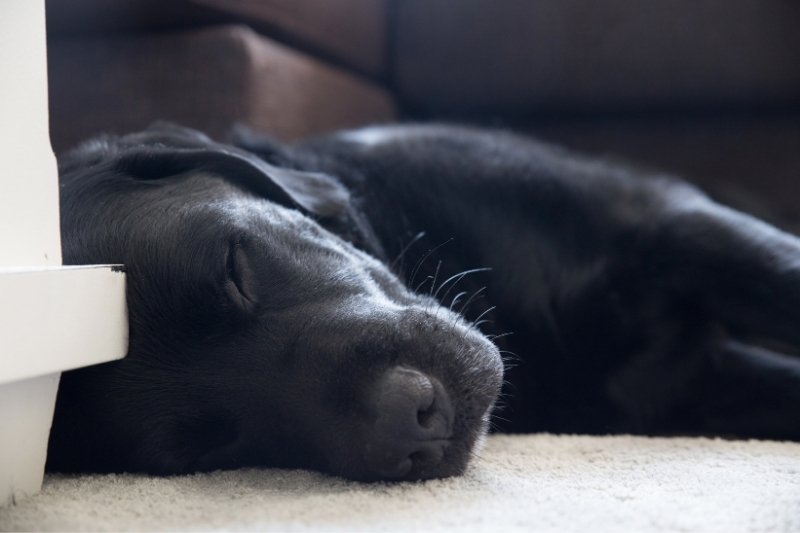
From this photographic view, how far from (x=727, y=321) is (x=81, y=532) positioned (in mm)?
1143

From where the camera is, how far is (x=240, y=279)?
3.68 feet

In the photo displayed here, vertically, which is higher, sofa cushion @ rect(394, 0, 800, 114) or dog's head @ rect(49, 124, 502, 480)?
sofa cushion @ rect(394, 0, 800, 114)

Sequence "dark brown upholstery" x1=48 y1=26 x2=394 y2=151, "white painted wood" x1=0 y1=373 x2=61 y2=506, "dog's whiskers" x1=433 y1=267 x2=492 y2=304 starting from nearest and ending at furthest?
"white painted wood" x1=0 y1=373 x2=61 y2=506 < "dog's whiskers" x1=433 y1=267 x2=492 y2=304 < "dark brown upholstery" x1=48 y1=26 x2=394 y2=151

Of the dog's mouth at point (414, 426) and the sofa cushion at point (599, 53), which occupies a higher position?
the sofa cushion at point (599, 53)

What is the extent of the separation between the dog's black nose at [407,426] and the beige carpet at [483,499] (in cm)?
3

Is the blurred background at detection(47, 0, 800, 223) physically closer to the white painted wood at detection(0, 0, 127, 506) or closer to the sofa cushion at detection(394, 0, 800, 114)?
the sofa cushion at detection(394, 0, 800, 114)

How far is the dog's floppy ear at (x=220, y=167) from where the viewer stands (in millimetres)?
1274

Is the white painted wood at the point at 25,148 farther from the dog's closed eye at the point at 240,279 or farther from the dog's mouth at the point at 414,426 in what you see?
the dog's mouth at the point at 414,426

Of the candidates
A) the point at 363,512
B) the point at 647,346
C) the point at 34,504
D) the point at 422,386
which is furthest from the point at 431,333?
the point at 647,346

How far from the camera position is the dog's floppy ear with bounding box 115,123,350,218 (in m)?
1.27

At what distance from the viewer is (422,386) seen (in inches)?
38.2

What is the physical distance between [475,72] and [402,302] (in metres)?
1.39

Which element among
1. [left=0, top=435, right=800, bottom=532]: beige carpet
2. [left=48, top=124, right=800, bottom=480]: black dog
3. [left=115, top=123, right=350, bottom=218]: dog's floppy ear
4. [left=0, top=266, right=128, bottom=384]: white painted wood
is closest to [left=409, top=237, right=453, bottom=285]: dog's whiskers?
[left=48, top=124, right=800, bottom=480]: black dog

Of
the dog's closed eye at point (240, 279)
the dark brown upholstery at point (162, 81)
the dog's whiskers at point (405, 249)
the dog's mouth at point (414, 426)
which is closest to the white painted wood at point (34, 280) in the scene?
the dog's closed eye at point (240, 279)
